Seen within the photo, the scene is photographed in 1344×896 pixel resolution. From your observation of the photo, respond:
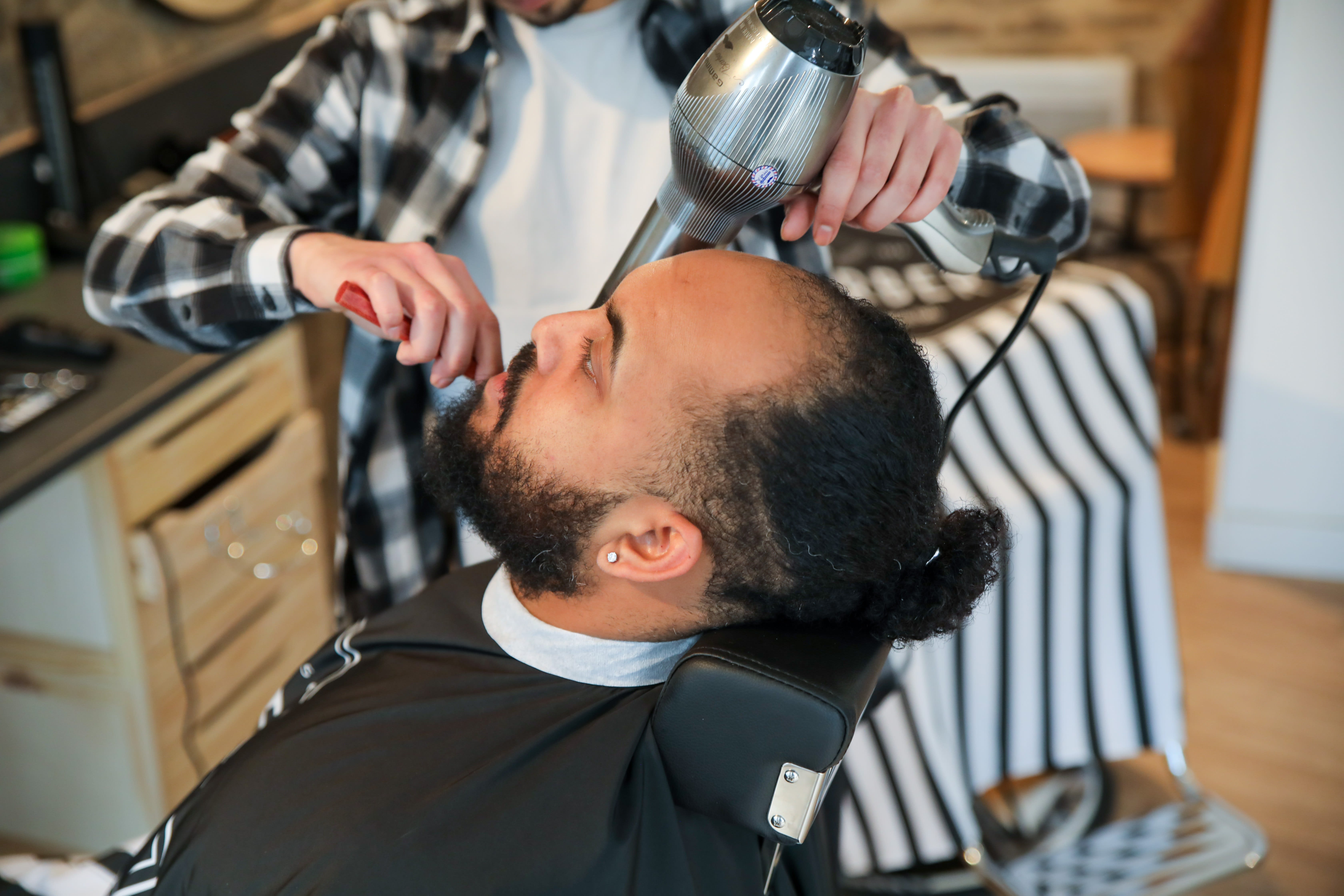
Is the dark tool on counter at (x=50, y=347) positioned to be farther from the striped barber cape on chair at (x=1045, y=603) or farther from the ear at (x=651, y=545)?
the striped barber cape on chair at (x=1045, y=603)

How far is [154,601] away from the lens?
180 centimetres

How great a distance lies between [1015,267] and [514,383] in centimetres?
47

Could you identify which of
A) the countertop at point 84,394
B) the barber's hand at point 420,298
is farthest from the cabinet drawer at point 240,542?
the barber's hand at point 420,298

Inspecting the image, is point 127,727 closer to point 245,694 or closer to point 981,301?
point 245,694

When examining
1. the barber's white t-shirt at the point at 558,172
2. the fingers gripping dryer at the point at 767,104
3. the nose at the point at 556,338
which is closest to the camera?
the fingers gripping dryer at the point at 767,104

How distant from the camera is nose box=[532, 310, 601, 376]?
98 cm

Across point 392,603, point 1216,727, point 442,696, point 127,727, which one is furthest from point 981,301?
point 127,727

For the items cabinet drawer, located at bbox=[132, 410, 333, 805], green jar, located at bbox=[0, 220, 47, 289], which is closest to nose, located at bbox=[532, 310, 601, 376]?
cabinet drawer, located at bbox=[132, 410, 333, 805]

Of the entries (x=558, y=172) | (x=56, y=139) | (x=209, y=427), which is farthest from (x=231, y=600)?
(x=558, y=172)

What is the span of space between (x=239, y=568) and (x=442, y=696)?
3.70 ft

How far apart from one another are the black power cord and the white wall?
81.6 inches

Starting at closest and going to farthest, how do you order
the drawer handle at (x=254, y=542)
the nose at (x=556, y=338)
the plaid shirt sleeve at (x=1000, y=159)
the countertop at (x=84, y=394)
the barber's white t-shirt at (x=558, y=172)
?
the nose at (x=556, y=338), the plaid shirt sleeve at (x=1000, y=159), the barber's white t-shirt at (x=558, y=172), the countertop at (x=84, y=394), the drawer handle at (x=254, y=542)

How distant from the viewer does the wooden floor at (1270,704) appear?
2.12 m

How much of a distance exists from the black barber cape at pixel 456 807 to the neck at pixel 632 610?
0.17 feet
